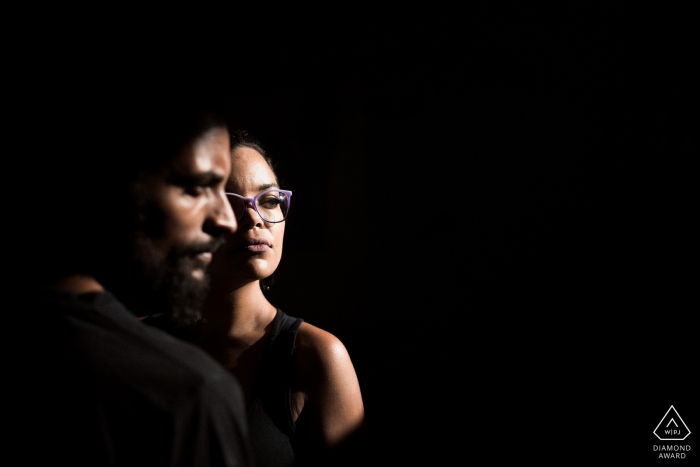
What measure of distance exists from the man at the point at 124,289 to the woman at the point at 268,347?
0.50 metres

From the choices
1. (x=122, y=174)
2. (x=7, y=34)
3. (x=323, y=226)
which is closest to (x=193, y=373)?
(x=122, y=174)

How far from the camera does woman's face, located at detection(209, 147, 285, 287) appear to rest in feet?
5.30

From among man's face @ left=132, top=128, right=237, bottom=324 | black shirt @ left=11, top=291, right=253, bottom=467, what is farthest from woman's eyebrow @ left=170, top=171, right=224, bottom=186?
black shirt @ left=11, top=291, right=253, bottom=467

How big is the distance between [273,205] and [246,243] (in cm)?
18

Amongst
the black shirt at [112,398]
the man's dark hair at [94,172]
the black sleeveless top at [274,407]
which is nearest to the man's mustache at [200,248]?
the man's dark hair at [94,172]

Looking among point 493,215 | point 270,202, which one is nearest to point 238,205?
point 270,202

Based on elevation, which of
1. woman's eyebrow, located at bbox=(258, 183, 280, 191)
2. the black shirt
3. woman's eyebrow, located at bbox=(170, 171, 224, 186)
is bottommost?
the black shirt

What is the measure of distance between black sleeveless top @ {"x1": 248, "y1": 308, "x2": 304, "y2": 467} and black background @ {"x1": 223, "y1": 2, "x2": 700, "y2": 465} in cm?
128

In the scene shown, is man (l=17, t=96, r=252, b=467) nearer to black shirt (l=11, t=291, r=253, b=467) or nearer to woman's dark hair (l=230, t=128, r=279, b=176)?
black shirt (l=11, t=291, r=253, b=467)

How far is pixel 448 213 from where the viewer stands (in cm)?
278

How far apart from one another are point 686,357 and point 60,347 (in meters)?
2.46

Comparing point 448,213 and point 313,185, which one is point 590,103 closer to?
point 448,213

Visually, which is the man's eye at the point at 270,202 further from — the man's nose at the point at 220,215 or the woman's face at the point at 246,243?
the man's nose at the point at 220,215

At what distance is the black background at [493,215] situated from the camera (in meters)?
2.34
